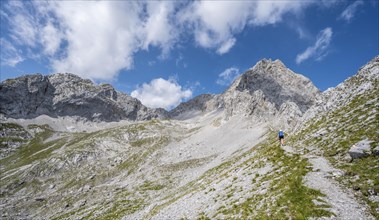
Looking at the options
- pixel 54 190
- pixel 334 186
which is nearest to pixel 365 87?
pixel 334 186

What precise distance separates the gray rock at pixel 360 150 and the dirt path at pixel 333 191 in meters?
2.69

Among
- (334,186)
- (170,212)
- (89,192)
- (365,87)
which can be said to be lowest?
(334,186)

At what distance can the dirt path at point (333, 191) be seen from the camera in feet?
66.9

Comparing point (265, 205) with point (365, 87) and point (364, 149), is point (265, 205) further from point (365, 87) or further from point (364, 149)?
point (365, 87)

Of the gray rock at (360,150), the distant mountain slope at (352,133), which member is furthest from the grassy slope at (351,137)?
the gray rock at (360,150)

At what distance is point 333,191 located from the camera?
23.8m

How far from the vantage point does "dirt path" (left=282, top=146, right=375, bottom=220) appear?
20.4m

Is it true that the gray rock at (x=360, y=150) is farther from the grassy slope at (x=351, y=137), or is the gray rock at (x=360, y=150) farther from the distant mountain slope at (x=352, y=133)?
the grassy slope at (x=351, y=137)

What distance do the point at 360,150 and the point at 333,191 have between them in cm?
724

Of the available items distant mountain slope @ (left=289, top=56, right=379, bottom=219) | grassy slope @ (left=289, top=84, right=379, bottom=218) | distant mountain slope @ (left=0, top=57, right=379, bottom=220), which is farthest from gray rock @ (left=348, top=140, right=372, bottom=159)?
grassy slope @ (left=289, top=84, right=379, bottom=218)

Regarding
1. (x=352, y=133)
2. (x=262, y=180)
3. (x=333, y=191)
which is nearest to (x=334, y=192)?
(x=333, y=191)

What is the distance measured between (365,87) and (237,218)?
3196 centimetres

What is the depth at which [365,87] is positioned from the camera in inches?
1655

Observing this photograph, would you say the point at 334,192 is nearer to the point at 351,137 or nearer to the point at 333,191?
the point at 333,191
